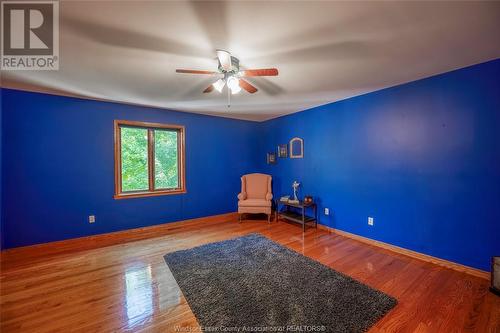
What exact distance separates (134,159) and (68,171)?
3.16 ft

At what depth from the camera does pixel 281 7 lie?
1345 millimetres

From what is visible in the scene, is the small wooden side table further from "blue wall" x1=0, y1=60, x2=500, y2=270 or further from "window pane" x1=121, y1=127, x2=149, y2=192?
"window pane" x1=121, y1=127, x2=149, y2=192

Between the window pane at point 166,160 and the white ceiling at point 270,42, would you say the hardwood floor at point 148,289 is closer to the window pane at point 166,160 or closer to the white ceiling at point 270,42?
the window pane at point 166,160

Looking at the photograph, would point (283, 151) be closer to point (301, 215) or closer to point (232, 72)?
point (301, 215)

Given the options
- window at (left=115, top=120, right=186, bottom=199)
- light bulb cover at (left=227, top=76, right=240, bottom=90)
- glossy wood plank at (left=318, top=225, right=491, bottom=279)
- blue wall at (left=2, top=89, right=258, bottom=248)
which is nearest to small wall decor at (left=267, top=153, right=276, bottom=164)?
blue wall at (left=2, top=89, right=258, bottom=248)

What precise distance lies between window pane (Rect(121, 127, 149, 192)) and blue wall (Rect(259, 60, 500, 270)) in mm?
3474

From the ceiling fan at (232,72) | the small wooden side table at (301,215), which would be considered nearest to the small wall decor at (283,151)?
the small wooden side table at (301,215)

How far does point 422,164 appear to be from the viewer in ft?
8.66

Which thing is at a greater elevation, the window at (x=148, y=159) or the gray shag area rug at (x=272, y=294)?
the window at (x=148, y=159)

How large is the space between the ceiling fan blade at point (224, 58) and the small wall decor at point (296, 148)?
111 inches

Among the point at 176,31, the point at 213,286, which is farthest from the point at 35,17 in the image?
the point at 213,286

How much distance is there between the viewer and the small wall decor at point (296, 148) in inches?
169

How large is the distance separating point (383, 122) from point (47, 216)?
531 cm

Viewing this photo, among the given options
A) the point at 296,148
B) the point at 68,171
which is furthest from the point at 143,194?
the point at 296,148
